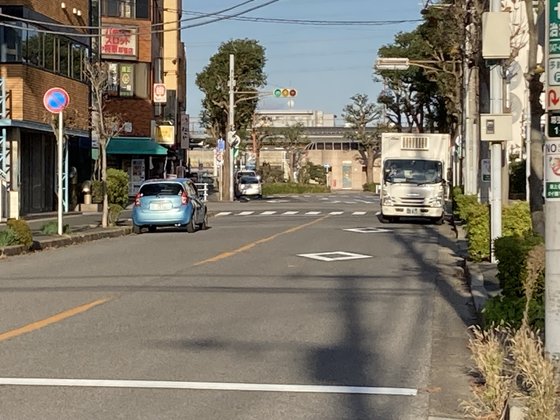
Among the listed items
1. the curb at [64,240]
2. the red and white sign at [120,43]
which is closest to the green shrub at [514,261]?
the curb at [64,240]

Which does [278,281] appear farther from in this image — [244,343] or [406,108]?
[406,108]

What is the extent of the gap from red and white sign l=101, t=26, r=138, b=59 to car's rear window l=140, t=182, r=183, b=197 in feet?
80.8

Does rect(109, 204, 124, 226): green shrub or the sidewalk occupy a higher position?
rect(109, 204, 124, 226): green shrub

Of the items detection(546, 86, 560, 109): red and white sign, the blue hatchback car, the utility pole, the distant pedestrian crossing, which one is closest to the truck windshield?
the distant pedestrian crossing

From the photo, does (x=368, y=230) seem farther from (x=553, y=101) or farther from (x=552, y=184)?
(x=553, y=101)

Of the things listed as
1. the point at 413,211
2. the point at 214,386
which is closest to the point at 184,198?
the point at 413,211

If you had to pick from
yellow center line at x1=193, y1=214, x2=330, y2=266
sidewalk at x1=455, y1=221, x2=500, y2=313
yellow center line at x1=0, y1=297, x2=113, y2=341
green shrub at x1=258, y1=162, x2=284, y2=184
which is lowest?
yellow center line at x1=0, y1=297, x2=113, y2=341

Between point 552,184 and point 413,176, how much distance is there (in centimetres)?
2733

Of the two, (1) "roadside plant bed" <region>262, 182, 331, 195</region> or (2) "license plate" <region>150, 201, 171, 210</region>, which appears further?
(1) "roadside plant bed" <region>262, 182, 331, 195</region>

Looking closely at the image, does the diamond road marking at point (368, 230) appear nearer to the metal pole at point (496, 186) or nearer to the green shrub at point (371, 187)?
the metal pole at point (496, 186)

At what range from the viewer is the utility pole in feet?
22.9

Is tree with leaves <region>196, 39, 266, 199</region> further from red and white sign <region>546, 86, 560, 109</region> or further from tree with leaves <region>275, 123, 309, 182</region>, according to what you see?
red and white sign <region>546, 86, 560, 109</region>

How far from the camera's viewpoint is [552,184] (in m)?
7.05

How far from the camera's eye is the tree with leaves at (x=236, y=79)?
6625 centimetres
